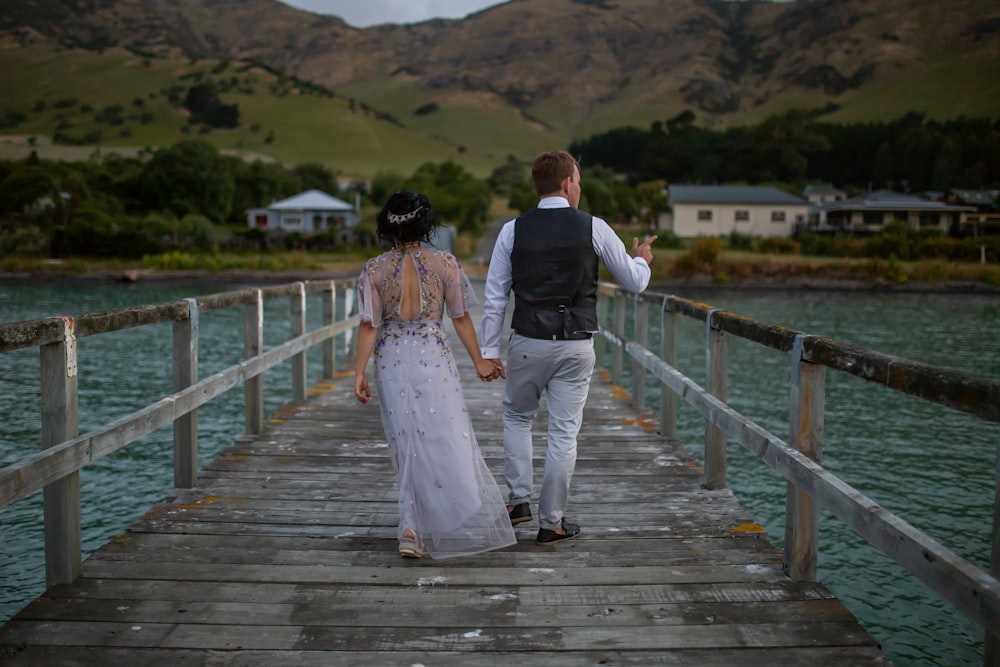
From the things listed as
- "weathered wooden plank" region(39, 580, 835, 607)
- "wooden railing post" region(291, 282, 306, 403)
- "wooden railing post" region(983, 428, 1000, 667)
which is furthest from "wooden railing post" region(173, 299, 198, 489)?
"wooden railing post" region(983, 428, 1000, 667)

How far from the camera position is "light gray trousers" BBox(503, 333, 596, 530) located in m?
3.84

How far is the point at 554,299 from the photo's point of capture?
3787mm

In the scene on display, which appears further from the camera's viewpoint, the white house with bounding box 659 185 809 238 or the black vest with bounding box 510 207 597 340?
the white house with bounding box 659 185 809 238

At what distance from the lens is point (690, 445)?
11203mm

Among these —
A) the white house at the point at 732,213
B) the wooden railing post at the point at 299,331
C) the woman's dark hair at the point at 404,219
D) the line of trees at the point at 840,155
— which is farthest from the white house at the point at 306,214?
the woman's dark hair at the point at 404,219

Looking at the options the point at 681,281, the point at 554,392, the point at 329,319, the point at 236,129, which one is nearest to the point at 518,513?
the point at 554,392

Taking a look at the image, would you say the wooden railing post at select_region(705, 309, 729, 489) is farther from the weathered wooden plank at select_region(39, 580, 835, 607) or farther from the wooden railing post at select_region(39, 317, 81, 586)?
the wooden railing post at select_region(39, 317, 81, 586)

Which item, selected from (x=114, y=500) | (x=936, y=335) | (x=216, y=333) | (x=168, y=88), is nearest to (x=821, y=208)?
(x=936, y=335)

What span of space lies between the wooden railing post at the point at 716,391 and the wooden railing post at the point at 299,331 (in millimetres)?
3878

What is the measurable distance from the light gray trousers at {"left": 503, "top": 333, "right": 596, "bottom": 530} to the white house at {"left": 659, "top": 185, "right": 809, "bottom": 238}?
66.6 m

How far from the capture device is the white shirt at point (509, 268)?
12.5 ft

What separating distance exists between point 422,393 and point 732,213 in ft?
228

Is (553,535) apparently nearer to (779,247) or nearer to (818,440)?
(818,440)

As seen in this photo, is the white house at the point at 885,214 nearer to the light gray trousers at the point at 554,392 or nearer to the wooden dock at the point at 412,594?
the wooden dock at the point at 412,594
